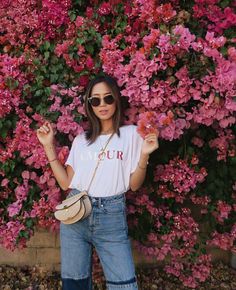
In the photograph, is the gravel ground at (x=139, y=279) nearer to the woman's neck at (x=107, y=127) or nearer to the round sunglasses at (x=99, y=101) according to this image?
the woman's neck at (x=107, y=127)

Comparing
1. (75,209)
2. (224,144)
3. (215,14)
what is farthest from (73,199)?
(215,14)

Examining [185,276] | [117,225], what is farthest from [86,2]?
[185,276]

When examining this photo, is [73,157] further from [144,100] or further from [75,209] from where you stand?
[144,100]

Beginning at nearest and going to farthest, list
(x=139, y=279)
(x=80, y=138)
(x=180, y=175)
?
(x=80, y=138) → (x=180, y=175) → (x=139, y=279)

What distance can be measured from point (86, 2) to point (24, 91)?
749mm

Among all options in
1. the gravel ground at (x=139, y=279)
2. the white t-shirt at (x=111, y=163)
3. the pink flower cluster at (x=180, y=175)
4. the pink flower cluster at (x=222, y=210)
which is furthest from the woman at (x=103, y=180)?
the gravel ground at (x=139, y=279)

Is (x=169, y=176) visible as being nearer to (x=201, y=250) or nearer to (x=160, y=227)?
(x=160, y=227)

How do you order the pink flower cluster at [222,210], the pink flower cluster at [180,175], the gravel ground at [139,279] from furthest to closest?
the gravel ground at [139,279] → the pink flower cluster at [222,210] → the pink flower cluster at [180,175]

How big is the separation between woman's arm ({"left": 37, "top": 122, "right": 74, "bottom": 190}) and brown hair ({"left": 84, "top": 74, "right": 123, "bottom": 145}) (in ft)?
0.65

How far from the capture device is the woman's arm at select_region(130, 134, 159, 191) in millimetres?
2174

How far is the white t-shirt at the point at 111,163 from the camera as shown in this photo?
231 cm

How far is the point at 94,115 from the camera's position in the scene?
2490 mm

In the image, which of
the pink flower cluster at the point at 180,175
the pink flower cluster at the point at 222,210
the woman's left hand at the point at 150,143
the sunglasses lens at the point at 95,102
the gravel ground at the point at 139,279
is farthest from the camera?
the gravel ground at the point at 139,279

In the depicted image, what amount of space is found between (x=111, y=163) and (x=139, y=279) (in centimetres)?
145
